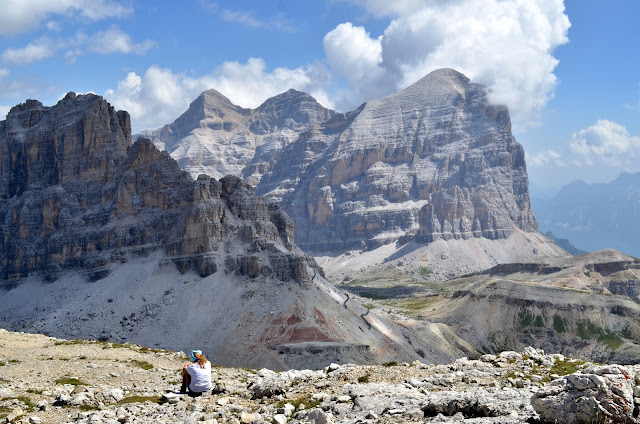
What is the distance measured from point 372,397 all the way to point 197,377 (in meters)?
11.5

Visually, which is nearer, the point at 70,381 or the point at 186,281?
the point at 70,381

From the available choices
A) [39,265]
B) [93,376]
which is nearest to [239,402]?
[93,376]

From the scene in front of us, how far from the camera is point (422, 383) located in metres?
34.6

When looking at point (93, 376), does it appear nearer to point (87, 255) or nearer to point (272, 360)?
point (272, 360)

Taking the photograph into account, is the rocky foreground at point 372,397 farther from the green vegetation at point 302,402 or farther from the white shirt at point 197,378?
the white shirt at point 197,378

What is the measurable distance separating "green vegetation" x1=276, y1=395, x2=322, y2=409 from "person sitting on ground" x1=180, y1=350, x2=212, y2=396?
6373 millimetres

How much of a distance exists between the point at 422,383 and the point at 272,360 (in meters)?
93.5

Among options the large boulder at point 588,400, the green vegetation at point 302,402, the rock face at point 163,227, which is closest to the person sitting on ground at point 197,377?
the green vegetation at point 302,402

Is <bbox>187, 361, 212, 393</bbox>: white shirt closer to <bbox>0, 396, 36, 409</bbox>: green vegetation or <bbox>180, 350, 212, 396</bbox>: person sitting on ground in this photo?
<bbox>180, 350, 212, 396</bbox>: person sitting on ground

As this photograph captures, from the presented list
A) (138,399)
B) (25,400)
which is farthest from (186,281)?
(138,399)

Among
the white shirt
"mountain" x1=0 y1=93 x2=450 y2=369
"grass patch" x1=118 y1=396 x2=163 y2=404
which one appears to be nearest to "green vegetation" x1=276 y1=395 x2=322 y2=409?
the white shirt

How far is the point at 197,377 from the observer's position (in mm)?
37531

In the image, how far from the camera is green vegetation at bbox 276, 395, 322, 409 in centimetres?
3122

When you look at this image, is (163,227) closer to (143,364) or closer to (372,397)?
(143,364)
